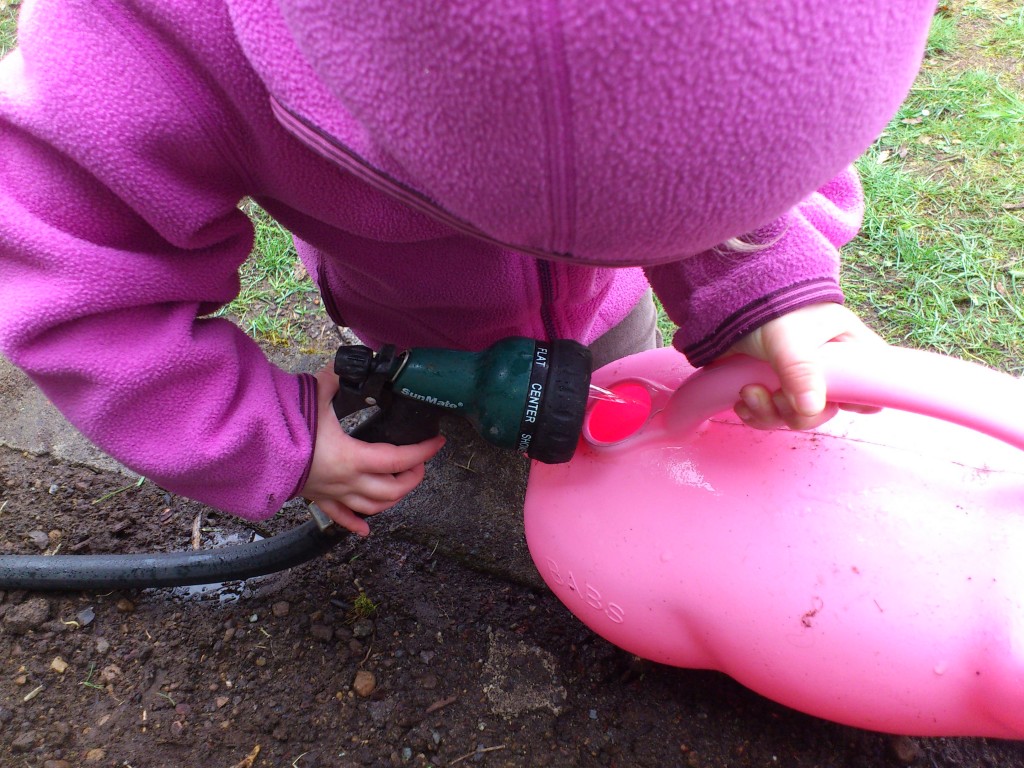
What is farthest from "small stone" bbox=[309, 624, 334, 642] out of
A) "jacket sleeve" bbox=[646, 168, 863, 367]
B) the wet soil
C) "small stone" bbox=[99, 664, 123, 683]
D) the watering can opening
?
"jacket sleeve" bbox=[646, 168, 863, 367]

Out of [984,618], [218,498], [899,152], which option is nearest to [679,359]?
[984,618]

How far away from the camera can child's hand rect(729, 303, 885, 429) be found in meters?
0.67

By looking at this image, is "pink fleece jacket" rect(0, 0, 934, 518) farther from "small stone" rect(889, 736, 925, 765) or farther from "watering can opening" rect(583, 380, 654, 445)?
"small stone" rect(889, 736, 925, 765)

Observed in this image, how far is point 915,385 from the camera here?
63 cm

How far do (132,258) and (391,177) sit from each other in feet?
1.16

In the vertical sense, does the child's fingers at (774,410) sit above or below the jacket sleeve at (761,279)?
below

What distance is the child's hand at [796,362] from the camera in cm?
67

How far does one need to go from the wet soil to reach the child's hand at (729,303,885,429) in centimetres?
46

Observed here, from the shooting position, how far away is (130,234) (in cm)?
70

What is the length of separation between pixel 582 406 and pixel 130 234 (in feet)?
1.54

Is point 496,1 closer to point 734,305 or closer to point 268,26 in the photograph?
point 268,26

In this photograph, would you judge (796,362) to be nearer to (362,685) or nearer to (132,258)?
(132,258)

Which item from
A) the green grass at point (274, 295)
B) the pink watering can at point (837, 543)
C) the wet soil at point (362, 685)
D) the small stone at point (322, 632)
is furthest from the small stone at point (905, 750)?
the green grass at point (274, 295)

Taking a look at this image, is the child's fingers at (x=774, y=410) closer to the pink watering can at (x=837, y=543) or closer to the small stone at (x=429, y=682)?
the pink watering can at (x=837, y=543)
